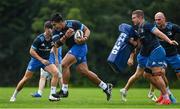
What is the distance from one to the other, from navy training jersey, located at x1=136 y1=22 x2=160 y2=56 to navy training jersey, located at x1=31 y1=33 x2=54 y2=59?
2679mm

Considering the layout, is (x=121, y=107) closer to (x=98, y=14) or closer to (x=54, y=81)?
(x=54, y=81)

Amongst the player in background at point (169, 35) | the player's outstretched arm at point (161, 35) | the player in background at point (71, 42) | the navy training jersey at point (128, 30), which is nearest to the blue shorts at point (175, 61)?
the player in background at point (169, 35)

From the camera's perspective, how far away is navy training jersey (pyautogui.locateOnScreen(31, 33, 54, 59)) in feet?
59.2

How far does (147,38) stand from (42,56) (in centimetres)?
324

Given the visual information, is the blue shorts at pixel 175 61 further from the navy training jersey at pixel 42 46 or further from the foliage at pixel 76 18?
the foliage at pixel 76 18

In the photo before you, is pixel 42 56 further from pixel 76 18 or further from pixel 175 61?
pixel 76 18

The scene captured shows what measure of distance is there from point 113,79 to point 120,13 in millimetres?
5043

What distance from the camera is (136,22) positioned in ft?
53.6

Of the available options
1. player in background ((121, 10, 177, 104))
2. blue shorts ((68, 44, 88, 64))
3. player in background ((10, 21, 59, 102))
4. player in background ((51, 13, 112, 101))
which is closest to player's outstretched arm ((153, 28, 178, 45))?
player in background ((121, 10, 177, 104))

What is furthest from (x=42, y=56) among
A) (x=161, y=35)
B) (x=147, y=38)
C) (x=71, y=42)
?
(x=161, y=35)

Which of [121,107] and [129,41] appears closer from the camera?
[121,107]

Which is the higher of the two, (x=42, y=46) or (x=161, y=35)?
(x=161, y=35)

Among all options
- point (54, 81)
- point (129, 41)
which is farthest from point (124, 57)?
point (54, 81)

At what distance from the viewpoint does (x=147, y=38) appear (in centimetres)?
1623
